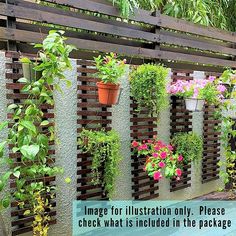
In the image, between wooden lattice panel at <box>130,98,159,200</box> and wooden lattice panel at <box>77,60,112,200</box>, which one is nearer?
wooden lattice panel at <box>77,60,112,200</box>

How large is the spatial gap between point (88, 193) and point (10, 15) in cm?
163

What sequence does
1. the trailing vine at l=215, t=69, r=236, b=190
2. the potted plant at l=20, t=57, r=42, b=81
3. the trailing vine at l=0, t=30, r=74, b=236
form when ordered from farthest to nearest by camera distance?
the trailing vine at l=215, t=69, r=236, b=190
the potted plant at l=20, t=57, r=42, b=81
the trailing vine at l=0, t=30, r=74, b=236

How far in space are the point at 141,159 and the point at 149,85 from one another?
0.81m

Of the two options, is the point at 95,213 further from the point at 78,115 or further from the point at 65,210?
the point at 78,115

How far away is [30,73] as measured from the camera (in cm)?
208

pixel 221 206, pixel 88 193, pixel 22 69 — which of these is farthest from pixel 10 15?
pixel 221 206

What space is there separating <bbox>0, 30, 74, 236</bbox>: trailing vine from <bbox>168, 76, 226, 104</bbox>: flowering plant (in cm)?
139

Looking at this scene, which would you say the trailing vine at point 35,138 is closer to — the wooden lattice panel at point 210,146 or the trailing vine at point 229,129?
the trailing vine at point 229,129

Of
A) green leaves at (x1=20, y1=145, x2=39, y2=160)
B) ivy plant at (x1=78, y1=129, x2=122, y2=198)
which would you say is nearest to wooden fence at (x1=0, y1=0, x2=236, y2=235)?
ivy plant at (x1=78, y1=129, x2=122, y2=198)

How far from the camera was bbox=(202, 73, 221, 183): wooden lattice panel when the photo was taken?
401 cm

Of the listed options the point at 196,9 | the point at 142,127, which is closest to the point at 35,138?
the point at 142,127

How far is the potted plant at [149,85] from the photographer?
2.82 m

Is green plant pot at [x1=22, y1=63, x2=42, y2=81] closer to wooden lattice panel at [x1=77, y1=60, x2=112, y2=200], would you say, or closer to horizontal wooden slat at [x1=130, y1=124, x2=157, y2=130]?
wooden lattice panel at [x1=77, y1=60, x2=112, y2=200]

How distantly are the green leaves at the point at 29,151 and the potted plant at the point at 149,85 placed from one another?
134cm
